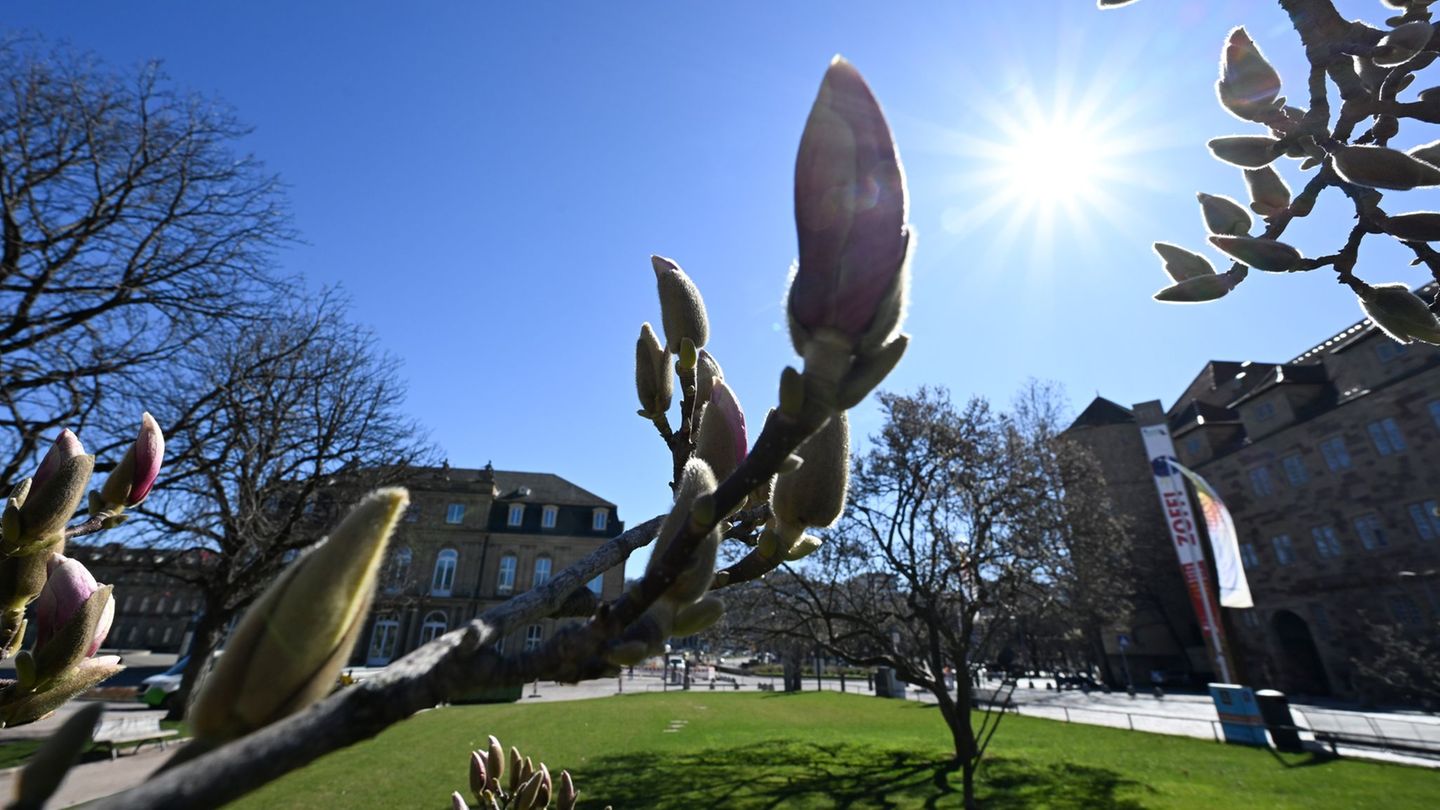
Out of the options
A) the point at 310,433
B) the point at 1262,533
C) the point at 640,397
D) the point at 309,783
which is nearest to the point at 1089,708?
the point at 1262,533

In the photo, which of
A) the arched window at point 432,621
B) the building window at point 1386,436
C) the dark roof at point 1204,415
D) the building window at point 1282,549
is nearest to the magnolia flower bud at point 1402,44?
the building window at point 1386,436

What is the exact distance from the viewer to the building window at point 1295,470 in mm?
27078

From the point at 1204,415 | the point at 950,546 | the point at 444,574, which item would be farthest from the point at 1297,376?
the point at 444,574

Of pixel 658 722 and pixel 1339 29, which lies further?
pixel 658 722

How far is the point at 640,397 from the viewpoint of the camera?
1.35m

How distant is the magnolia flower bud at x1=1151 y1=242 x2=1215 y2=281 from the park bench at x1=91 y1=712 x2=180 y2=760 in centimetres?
1625

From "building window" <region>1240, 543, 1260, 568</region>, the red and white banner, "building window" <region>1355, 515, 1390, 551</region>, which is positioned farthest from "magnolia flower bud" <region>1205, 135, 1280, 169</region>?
"building window" <region>1240, 543, 1260, 568</region>

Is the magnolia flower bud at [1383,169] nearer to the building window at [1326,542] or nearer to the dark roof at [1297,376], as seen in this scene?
the building window at [1326,542]

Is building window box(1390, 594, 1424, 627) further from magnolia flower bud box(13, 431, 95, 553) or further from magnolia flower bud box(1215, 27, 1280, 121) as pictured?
magnolia flower bud box(13, 431, 95, 553)

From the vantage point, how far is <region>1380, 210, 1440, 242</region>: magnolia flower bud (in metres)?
1.45

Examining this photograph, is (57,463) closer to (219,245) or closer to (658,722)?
(219,245)

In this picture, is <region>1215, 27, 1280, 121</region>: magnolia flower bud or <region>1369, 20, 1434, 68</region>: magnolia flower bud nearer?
<region>1369, 20, 1434, 68</region>: magnolia flower bud

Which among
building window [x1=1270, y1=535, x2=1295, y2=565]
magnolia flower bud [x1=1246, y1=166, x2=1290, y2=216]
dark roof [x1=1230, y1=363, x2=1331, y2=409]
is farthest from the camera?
dark roof [x1=1230, y1=363, x2=1331, y2=409]

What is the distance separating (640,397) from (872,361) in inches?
31.2
